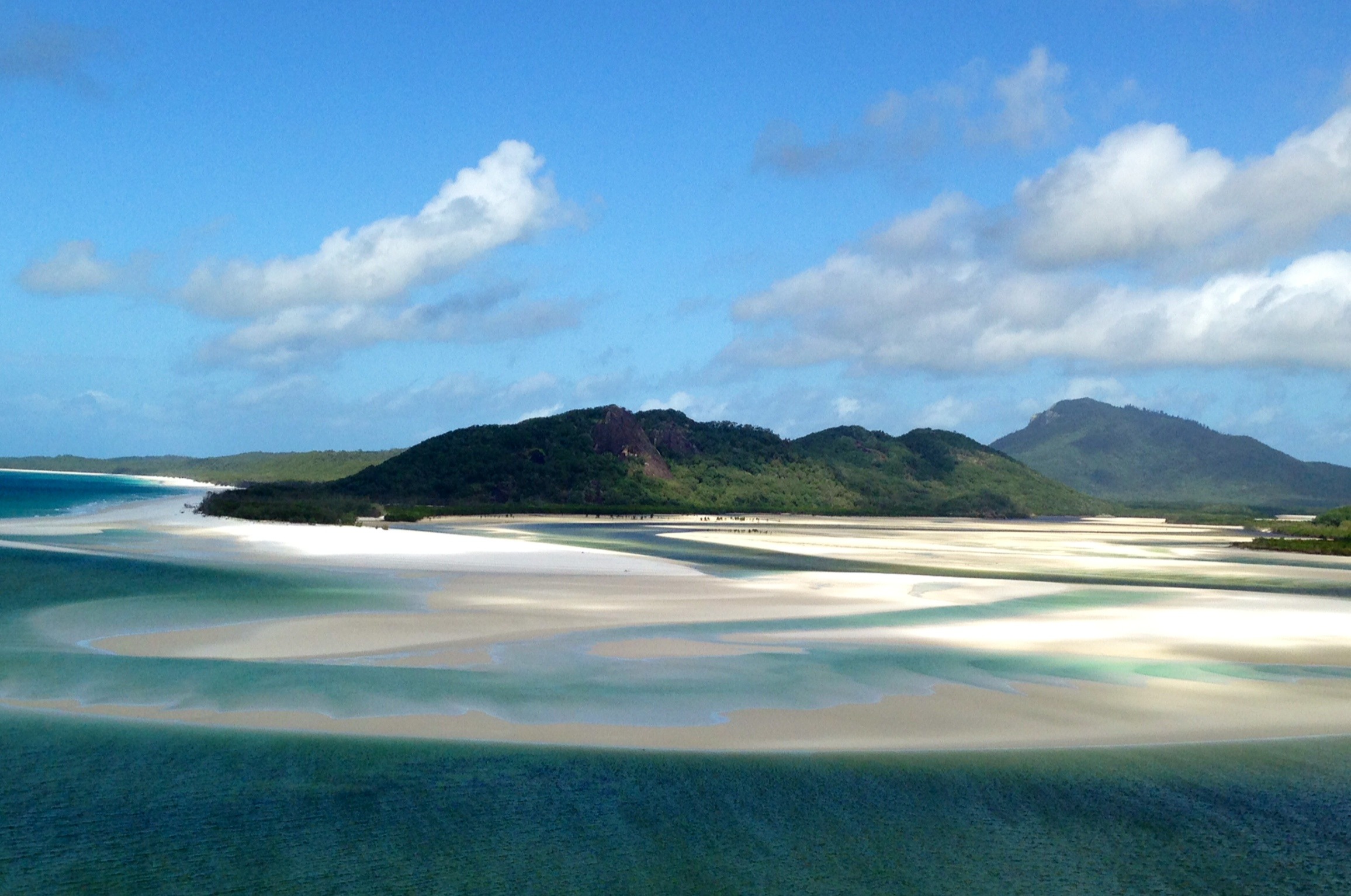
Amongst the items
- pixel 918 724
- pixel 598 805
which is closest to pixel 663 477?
pixel 918 724

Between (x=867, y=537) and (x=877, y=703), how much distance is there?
160 ft

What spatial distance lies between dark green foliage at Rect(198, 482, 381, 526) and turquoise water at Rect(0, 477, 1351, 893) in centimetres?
4704

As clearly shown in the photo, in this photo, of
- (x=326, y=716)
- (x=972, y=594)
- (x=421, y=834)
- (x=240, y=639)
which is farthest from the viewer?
(x=972, y=594)

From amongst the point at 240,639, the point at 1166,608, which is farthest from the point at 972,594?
the point at 240,639

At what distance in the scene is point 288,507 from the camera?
64.2 m

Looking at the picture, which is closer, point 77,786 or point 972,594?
point 77,786

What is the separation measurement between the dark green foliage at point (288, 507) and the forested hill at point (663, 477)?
0.19 meters

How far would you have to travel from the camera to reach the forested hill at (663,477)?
100 m

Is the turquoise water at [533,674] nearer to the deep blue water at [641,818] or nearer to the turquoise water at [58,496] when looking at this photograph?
the deep blue water at [641,818]

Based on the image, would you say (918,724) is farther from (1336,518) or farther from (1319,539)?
(1336,518)

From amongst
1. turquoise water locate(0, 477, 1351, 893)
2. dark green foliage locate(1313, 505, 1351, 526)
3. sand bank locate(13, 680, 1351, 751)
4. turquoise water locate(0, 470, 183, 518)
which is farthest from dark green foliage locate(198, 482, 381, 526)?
dark green foliage locate(1313, 505, 1351, 526)

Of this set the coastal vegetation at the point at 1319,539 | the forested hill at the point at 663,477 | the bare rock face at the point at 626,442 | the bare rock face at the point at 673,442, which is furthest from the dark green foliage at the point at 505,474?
the coastal vegetation at the point at 1319,539

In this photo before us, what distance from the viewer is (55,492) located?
110062mm

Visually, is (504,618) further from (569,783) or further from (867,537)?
(867,537)
